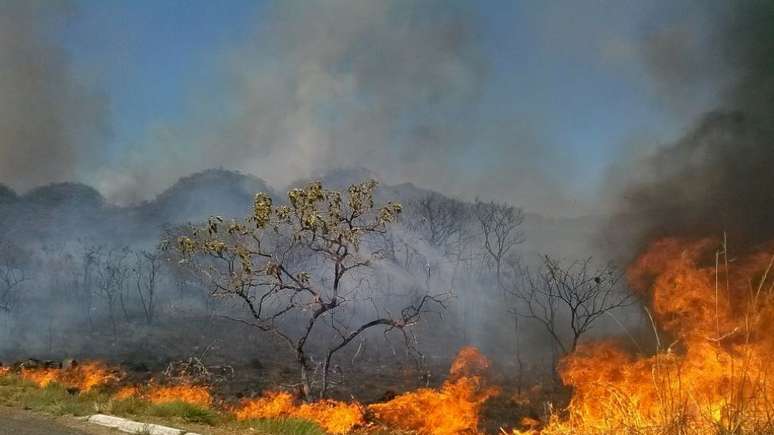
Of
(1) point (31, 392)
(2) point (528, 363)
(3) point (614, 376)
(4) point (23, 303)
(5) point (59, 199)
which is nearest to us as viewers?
(1) point (31, 392)

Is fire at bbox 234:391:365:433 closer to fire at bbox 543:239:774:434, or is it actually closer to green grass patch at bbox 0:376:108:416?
green grass patch at bbox 0:376:108:416

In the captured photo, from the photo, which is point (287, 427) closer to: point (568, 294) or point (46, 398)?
point (46, 398)

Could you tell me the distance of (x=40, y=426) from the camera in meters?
10.1

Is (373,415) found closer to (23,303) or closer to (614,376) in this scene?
(614,376)

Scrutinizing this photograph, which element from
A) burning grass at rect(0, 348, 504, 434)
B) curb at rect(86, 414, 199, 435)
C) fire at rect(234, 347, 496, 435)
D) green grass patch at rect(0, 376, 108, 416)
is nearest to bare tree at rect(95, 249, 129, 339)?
burning grass at rect(0, 348, 504, 434)

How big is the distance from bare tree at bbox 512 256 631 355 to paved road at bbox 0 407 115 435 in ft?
71.1

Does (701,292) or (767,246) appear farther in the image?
(767,246)

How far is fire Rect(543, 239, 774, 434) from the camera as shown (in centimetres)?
463

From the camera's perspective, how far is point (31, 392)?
47.5 ft

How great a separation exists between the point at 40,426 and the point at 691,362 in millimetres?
12699

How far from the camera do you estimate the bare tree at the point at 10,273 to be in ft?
169

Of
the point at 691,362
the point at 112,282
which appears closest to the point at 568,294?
the point at 691,362

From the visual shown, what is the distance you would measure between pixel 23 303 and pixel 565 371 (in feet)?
175

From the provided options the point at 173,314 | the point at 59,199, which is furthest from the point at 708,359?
the point at 59,199
